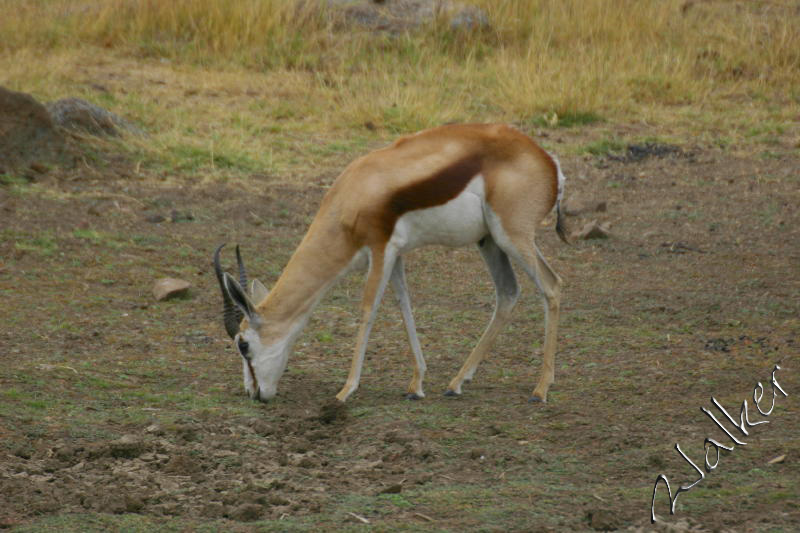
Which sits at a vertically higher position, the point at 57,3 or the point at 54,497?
the point at 54,497

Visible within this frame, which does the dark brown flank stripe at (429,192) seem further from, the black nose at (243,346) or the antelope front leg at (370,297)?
the black nose at (243,346)

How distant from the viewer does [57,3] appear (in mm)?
15570

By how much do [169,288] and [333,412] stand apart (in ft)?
7.48

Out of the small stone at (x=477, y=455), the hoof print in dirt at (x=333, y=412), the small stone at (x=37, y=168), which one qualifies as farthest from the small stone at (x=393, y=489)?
the small stone at (x=37, y=168)

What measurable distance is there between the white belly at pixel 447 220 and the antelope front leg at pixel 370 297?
0.09 metres

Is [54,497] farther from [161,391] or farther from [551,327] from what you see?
[551,327]

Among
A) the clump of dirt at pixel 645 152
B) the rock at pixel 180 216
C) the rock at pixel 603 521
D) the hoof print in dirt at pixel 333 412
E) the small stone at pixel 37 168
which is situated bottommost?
the rock at pixel 180 216

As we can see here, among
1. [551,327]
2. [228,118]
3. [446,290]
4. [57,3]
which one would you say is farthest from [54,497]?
[57,3]

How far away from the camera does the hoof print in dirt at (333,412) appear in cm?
535

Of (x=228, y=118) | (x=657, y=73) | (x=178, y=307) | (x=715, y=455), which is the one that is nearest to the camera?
(x=715, y=455)

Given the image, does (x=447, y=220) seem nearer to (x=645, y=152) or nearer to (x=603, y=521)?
(x=603, y=521)

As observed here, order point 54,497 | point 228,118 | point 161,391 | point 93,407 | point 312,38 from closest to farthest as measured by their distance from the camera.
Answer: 1. point 54,497
2. point 93,407
3. point 161,391
4. point 228,118
5. point 312,38

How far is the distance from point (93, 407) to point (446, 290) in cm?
305

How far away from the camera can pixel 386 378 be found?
609 cm
